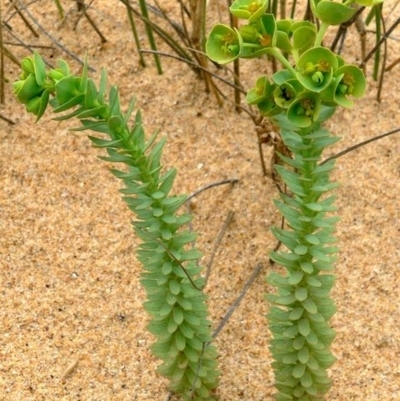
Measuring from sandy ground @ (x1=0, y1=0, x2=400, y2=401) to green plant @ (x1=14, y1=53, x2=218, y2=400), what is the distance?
0.65ft

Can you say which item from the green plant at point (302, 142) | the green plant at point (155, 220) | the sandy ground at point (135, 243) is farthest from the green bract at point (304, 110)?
the sandy ground at point (135, 243)

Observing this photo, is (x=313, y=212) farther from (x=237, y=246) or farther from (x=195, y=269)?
(x=237, y=246)

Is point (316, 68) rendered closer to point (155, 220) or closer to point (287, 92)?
point (287, 92)

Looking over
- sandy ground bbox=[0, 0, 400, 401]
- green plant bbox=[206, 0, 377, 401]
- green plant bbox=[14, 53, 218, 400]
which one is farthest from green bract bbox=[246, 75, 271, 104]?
sandy ground bbox=[0, 0, 400, 401]

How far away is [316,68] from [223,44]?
111 millimetres

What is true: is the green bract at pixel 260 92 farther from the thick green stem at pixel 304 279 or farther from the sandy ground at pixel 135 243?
the sandy ground at pixel 135 243

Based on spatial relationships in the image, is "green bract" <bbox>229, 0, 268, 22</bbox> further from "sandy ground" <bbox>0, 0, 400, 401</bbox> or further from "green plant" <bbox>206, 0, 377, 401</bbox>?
"sandy ground" <bbox>0, 0, 400, 401</bbox>

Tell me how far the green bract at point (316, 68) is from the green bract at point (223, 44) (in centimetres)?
7

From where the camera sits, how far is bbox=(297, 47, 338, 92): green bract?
2.50 feet

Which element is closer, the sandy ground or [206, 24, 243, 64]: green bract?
[206, 24, 243, 64]: green bract

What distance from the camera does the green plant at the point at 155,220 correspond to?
82 cm

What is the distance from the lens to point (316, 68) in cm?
77

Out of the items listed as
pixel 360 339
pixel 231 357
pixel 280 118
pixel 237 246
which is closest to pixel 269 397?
pixel 231 357

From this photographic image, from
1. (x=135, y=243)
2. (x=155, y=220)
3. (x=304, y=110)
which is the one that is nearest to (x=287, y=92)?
(x=304, y=110)
